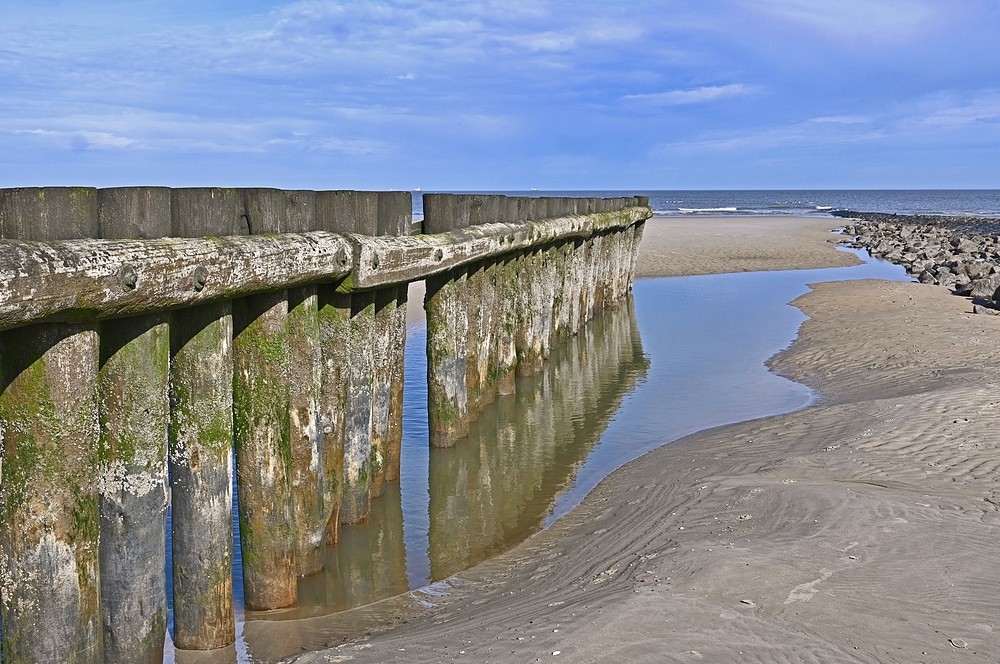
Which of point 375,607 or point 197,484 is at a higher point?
point 197,484

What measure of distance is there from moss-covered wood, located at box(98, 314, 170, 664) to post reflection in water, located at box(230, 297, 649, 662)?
808 millimetres

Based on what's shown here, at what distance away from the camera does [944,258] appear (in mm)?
28500

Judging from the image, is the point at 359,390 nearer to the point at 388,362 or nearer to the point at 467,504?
the point at 388,362

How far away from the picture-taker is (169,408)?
4402mm

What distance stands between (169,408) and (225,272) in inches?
26.9

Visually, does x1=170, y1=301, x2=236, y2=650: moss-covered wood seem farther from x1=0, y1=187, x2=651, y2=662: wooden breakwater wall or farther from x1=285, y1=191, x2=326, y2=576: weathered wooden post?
x1=285, y1=191, x2=326, y2=576: weathered wooden post

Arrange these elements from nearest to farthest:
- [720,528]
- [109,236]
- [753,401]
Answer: [109,236], [720,528], [753,401]

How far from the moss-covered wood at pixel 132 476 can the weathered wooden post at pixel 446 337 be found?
3.97 metres

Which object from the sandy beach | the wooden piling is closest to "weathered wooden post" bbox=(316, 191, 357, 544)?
the sandy beach

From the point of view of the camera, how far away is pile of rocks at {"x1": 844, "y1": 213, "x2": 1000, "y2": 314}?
19203 millimetres

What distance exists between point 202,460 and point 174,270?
114cm

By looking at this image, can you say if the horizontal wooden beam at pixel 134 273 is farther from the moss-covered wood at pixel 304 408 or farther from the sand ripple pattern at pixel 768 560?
the sand ripple pattern at pixel 768 560

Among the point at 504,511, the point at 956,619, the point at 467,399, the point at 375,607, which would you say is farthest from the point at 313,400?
the point at 467,399

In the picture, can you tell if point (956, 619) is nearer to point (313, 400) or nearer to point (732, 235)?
point (313, 400)
